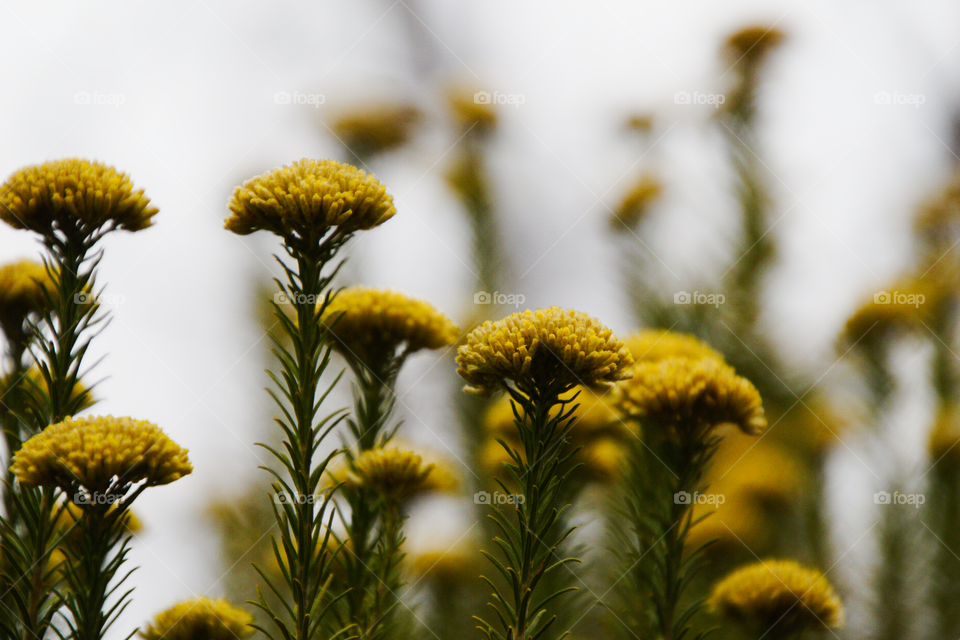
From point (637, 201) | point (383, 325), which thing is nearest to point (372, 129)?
point (637, 201)

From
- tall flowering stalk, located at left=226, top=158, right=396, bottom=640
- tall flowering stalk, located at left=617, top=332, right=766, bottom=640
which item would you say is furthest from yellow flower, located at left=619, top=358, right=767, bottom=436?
tall flowering stalk, located at left=226, top=158, right=396, bottom=640

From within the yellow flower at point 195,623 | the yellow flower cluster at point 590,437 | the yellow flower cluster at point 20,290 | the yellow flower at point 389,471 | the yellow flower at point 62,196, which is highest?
the yellow flower at point 62,196

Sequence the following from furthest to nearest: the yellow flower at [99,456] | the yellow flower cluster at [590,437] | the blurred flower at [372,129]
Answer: the blurred flower at [372,129], the yellow flower cluster at [590,437], the yellow flower at [99,456]

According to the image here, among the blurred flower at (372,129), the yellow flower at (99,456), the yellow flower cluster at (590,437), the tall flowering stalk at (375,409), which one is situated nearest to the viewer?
the yellow flower at (99,456)

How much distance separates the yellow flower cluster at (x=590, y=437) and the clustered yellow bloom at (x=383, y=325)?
309 millimetres

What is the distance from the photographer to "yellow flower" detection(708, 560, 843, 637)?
93 centimetres

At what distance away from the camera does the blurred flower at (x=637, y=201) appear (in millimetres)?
1788

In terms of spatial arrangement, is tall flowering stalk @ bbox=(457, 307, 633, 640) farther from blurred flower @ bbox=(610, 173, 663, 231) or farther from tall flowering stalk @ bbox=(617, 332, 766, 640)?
blurred flower @ bbox=(610, 173, 663, 231)

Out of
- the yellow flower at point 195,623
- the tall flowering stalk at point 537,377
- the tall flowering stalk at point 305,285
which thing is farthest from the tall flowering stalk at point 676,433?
the yellow flower at point 195,623

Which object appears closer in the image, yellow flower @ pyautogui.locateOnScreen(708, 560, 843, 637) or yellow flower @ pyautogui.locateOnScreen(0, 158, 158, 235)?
yellow flower @ pyautogui.locateOnScreen(0, 158, 158, 235)

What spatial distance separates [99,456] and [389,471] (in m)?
0.36

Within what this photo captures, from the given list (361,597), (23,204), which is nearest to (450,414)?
(361,597)

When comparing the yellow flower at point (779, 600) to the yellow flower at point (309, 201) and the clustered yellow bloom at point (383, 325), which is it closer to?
the clustered yellow bloom at point (383, 325)

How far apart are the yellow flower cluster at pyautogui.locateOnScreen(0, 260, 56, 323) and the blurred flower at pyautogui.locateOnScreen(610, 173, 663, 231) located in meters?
1.43
